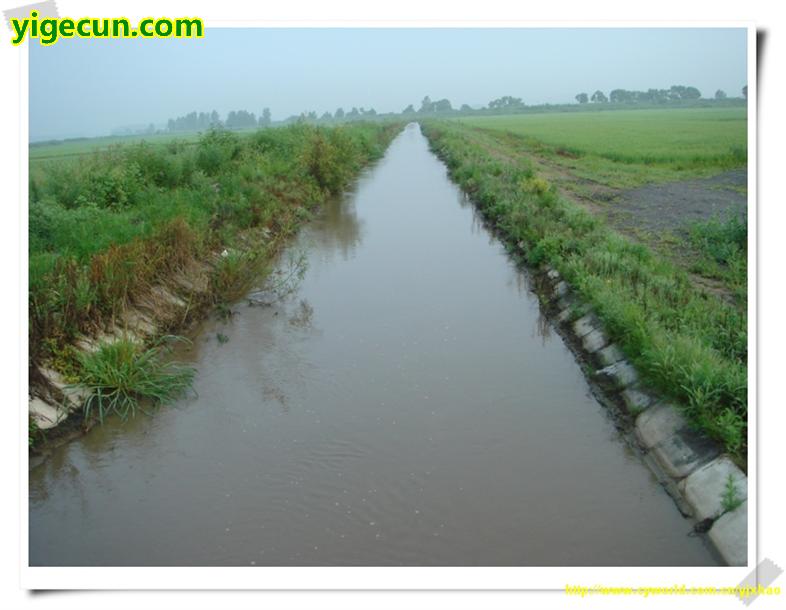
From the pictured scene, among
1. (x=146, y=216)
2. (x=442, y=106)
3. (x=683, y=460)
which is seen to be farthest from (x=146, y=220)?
(x=442, y=106)

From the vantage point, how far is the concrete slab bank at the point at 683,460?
363 centimetres

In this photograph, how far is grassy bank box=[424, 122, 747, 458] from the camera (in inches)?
172

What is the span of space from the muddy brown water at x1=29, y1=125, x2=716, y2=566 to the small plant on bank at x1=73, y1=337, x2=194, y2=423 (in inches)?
7.3

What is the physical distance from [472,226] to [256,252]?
5312 millimetres

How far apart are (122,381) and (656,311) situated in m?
4.99

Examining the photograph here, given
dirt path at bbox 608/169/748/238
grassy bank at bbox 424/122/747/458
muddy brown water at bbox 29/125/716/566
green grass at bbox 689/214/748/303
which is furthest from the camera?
dirt path at bbox 608/169/748/238

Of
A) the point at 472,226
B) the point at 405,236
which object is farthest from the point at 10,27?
the point at 472,226

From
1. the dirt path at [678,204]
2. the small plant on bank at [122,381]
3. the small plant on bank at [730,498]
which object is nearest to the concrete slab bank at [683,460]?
the small plant on bank at [730,498]

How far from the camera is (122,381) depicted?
5352mm

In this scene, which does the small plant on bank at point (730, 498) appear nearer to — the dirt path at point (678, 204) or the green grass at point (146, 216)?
the green grass at point (146, 216)

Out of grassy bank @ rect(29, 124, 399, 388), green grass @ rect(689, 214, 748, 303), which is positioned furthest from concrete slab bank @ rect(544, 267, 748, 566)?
grassy bank @ rect(29, 124, 399, 388)

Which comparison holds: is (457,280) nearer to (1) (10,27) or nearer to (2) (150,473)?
(2) (150,473)

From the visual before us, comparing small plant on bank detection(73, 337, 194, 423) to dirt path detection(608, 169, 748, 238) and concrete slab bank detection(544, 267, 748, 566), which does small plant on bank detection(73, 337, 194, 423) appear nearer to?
concrete slab bank detection(544, 267, 748, 566)

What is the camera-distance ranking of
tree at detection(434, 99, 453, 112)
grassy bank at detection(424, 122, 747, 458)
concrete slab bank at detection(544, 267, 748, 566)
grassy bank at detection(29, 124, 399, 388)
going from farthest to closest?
tree at detection(434, 99, 453, 112)
grassy bank at detection(29, 124, 399, 388)
grassy bank at detection(424, 122, 747, 458)
concrete slab bank at detection(544, 267, 748, 566)
